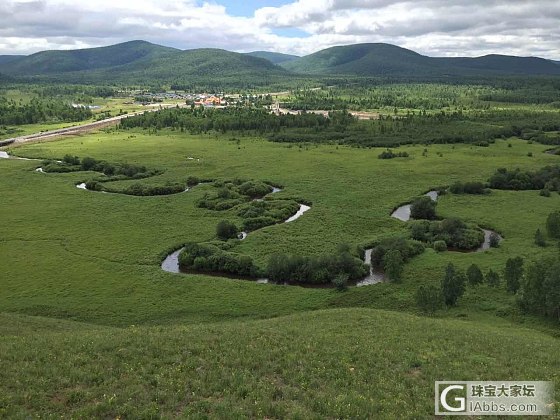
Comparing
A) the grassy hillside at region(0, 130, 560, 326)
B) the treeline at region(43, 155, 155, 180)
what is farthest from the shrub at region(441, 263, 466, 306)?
the treeline at region(43, 155, 155, 180)

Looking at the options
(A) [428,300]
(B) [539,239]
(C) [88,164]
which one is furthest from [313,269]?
(C) [88,164]

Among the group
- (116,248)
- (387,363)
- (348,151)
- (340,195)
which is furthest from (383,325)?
(348,151)

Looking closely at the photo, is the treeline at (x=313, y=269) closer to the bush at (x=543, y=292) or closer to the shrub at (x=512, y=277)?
the shrub at (x=512, y=277)

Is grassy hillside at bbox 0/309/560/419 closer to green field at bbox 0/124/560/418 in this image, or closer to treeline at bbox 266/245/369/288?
green field at bbox 0/124/560/418

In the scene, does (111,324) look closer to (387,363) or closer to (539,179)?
(387,363)

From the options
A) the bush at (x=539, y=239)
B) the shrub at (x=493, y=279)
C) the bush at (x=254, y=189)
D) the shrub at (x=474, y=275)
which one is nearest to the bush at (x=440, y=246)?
the bush at (x=539, y=239)

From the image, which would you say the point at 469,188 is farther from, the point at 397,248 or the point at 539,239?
the point at 397,248

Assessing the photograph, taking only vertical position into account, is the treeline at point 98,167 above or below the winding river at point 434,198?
above
